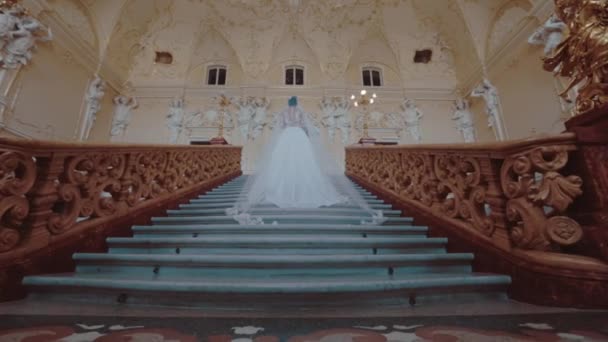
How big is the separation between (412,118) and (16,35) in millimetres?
13259

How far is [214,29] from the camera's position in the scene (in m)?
11.2

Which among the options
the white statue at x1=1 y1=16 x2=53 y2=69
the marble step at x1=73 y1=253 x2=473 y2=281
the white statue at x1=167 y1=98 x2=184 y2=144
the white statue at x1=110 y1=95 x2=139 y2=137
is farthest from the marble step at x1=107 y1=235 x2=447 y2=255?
the white statue at x1=110 y1=95 x2=139 y2=137

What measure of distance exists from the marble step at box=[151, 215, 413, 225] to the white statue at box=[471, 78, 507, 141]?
8.73 metres

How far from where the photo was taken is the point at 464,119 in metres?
10.4

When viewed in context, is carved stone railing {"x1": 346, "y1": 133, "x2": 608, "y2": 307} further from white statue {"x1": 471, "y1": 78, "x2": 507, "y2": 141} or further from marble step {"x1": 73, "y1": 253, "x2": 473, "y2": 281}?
white statue {"x1": 471, "y1": 78, "x2": 507, "y2": 141}

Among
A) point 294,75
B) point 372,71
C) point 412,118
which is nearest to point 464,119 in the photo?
point 412,118

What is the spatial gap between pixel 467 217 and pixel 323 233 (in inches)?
47.6

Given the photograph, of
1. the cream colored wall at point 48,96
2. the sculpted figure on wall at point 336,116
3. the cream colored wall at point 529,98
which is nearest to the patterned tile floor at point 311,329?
the cream colored wall at point 529,98

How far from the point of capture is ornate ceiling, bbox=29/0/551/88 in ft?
33.7

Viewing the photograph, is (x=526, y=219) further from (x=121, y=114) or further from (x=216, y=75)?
(x=121, y=114)

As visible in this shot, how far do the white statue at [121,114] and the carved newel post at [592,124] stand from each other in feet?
42.8

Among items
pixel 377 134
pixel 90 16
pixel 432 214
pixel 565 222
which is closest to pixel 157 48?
pixel 90 16

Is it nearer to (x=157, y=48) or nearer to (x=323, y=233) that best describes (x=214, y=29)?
(x=157, y=48)

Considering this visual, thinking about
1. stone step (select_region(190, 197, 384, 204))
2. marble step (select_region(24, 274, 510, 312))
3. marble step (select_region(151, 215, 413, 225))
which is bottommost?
marble step (select_region(24, 274, 510, 312))
